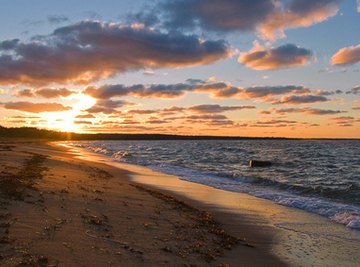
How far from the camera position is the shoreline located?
915 cm

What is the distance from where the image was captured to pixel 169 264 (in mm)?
7230

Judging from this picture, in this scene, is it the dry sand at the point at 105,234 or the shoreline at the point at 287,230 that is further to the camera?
the shoreline at the point at 287,230

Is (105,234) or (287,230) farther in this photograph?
(287,230)

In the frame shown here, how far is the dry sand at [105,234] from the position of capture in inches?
269

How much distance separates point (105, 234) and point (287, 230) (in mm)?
5856

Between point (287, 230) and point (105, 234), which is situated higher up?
point (105, 234)

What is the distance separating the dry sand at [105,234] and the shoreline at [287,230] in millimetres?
399

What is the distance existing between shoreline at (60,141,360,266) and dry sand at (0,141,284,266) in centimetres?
40

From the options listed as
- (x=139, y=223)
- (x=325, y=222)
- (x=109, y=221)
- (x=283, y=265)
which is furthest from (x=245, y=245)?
(x=325, y=222)

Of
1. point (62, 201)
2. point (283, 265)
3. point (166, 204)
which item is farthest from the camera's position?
point (166, 204)

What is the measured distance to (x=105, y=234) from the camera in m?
8.52

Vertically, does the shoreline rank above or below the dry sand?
below

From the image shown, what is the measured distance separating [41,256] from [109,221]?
3.49m

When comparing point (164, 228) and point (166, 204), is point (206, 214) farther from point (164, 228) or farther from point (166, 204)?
point (164, 228)
